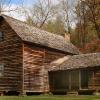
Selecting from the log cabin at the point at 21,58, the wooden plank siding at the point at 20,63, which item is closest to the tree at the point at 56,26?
the log cabin at the point at 21,58

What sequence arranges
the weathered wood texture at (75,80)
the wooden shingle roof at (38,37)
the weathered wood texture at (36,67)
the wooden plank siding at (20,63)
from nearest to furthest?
the wooden plank siding at (20,63) < the weathered wood texture at (36,67) < the weathered wood texture at (75,80) < the wooden shingle roof at (38,37)

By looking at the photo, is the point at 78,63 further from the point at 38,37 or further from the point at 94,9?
the point at 94,9

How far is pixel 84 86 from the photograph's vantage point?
40750 mm

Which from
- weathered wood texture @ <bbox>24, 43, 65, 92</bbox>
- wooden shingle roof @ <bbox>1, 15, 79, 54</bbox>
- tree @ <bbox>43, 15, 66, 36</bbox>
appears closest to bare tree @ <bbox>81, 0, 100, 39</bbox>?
tree @ <bbox>43, 15, 66, 36</bbox>

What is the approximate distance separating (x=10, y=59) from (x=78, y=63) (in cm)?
796

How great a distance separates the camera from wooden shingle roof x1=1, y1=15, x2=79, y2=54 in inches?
1591

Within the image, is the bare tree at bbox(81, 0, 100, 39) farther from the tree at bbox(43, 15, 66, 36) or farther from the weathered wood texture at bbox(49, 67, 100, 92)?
the weathered wood texture at bbox(49, 67, 100, 92)

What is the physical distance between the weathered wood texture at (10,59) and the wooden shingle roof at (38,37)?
0.71 meters

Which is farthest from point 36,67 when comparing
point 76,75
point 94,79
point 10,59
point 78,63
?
point 94,79

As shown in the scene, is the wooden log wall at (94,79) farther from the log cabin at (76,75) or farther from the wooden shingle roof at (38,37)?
the wooden shingle roof at (38,37)

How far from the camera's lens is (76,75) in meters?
41.5

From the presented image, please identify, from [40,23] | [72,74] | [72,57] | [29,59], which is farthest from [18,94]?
[40,23]

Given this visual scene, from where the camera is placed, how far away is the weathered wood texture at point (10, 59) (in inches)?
1553

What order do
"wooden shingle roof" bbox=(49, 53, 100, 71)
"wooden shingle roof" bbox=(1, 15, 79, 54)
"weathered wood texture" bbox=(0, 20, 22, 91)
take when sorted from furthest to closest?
"wooden shingle roof" bbox=(49, 53, 100, 71)
"wooden shingle roof" bbox=(1, 15, 79, 54)
"weathered wood texture" bbox=(0, 20, 22, 91)
